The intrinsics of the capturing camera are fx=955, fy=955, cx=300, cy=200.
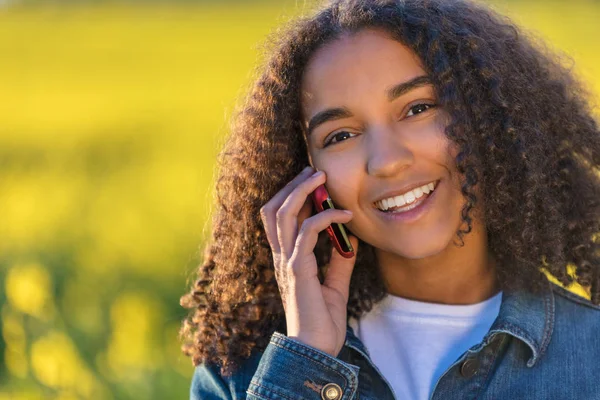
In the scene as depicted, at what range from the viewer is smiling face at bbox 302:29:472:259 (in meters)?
2.87

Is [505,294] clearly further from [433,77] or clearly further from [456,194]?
[433,77]

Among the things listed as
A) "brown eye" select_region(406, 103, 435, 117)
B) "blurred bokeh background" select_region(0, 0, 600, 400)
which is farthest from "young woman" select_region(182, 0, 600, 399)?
"blurred bokeh background" select_region(0, 0, 600, 400)

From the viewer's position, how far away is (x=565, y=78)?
329 centimetres

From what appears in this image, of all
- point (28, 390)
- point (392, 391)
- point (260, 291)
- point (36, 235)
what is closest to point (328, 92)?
point (260, 291)

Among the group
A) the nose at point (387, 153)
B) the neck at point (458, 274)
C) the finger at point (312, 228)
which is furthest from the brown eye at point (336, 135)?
the neck at point (458, 274)

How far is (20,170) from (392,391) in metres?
5.83

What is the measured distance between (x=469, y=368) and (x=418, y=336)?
8.7 inches

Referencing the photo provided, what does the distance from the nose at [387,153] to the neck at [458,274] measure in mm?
405

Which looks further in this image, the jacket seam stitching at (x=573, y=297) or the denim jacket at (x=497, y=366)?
the jacket seam stitching at (x=573, y=297)

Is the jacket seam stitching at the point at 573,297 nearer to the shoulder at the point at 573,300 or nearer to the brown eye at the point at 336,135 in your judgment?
the shoulder at the point at 573,300

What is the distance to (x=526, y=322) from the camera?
2.93m

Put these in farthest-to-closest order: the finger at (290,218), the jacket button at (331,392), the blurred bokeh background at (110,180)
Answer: the blurred bokeh background at (110,180) → the finger at (290,218) → the jacket button at (331,392)

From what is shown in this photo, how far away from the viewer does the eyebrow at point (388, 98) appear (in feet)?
9.41

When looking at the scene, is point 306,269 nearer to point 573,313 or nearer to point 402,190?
point 402,190
